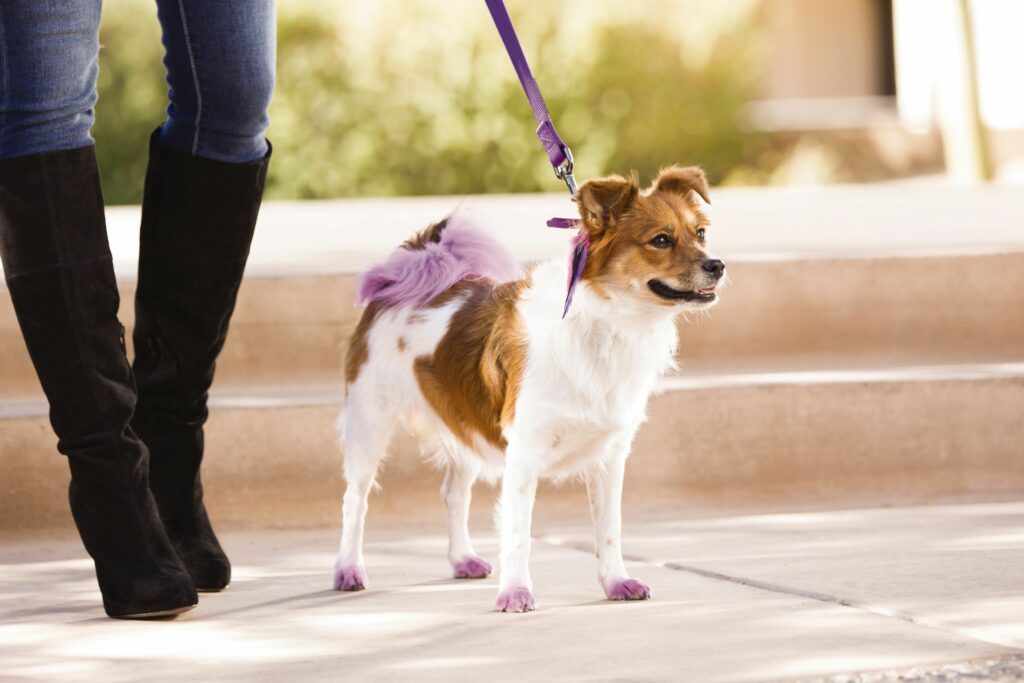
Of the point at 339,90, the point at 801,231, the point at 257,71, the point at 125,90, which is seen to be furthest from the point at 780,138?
the point at 257,71

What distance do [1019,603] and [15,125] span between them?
7.05 ft

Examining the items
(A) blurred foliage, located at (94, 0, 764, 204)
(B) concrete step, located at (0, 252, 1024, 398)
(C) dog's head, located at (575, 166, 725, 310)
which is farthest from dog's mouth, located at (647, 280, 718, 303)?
(A) blurred foliage, located at (94, 0, 764, 204)

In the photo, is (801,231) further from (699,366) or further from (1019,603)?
(1019,603)

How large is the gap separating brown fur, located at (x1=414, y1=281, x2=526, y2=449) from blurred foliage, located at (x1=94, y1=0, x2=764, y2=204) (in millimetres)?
8052

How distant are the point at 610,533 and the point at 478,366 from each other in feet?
1.61

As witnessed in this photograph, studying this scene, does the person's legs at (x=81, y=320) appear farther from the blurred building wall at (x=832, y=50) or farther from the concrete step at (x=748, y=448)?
the blurred building wall at (x=832, y=50)

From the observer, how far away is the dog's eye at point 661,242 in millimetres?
3188

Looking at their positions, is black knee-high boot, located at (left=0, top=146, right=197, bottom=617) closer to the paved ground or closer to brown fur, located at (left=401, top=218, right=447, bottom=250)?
the paved ground

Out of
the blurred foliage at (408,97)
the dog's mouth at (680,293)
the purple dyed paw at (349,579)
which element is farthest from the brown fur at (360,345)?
the blurred foliage at (408,97)

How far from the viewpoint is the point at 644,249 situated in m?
3.19

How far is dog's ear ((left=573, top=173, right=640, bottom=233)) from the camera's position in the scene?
3.18m

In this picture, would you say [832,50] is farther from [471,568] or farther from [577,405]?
[577,405]

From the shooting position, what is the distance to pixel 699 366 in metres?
4.82

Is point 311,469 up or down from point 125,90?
down
